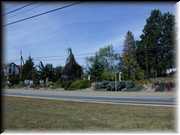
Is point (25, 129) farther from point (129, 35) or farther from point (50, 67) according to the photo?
point (50, 67)

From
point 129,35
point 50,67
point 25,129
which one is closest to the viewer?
point 25,129

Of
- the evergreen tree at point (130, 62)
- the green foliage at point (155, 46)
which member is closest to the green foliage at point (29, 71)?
the evergreen tree at point (130, 62)

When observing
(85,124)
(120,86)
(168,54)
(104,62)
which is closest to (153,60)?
(168,54)

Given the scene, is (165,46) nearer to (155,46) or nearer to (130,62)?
(155,46)

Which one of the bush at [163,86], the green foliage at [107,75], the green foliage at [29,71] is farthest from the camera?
the green foliage at [29,71]

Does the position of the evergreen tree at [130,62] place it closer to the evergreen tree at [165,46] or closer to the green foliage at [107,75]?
the green foliage at [107,75]

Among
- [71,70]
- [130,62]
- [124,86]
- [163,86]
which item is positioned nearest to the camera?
[163,86]

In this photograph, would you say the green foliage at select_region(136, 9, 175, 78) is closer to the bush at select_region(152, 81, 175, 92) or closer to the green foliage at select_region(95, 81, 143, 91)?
the bush at select_region(152, 81, 175, 92)

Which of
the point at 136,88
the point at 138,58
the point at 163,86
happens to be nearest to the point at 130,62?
the point at 138,58

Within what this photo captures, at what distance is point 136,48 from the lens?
7262cm

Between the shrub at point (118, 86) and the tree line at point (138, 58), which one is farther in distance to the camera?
the tree line at point (138, 58)

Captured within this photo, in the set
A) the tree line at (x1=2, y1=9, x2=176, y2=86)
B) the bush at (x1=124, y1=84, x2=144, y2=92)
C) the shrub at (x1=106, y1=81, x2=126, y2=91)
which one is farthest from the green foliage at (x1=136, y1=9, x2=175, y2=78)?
the shrub at (x1=106, y1=81, x2=126, y2=91)

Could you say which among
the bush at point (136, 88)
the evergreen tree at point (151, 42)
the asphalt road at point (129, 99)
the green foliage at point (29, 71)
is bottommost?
the asphalt road at point (129, 99)

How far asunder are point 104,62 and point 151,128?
6585 cm
